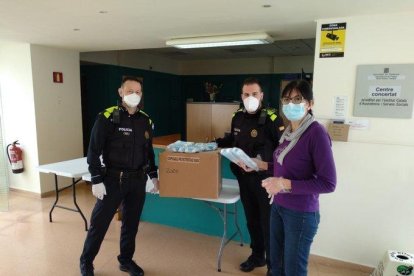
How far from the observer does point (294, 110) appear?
5.20 ft

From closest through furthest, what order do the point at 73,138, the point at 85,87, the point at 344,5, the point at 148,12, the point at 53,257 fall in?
A: the point at 344,5 → the point at 148,12 → the point at 53,257 → the point at 73,138 → the point at 85,87

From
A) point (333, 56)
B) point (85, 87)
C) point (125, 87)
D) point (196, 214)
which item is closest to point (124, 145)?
point (125, 87)

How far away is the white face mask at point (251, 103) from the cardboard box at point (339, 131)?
0.73 meters

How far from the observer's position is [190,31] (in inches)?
127

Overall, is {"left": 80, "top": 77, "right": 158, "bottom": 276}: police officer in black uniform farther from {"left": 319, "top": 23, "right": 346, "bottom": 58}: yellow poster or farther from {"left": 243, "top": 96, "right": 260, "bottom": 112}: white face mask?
{"left": 319, "top": 23, "right": 346, "bottom": 58}: yellow poster

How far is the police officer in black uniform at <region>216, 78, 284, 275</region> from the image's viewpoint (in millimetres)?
2324

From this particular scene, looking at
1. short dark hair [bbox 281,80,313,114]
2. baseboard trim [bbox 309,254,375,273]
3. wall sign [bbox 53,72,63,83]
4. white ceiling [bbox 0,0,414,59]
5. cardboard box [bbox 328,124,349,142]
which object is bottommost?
baseboard trim [bbox 309,254,375,273]

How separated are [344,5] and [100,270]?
2860 mm

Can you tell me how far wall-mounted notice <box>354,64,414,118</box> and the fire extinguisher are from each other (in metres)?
4.35

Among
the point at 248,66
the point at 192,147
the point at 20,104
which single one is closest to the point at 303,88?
the point at 192,147

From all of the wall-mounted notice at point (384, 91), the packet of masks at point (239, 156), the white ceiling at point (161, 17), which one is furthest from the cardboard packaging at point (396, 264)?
the white ceiling at point (161, 17)

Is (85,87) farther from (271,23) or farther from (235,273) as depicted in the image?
(235,273)

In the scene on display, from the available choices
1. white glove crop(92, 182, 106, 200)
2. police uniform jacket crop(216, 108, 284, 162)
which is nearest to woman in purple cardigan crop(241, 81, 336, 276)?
police uniform jacket crop(216, 108, 284, 162)

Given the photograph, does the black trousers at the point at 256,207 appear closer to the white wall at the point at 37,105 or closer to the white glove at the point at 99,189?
the white glove at the point at 99,189
